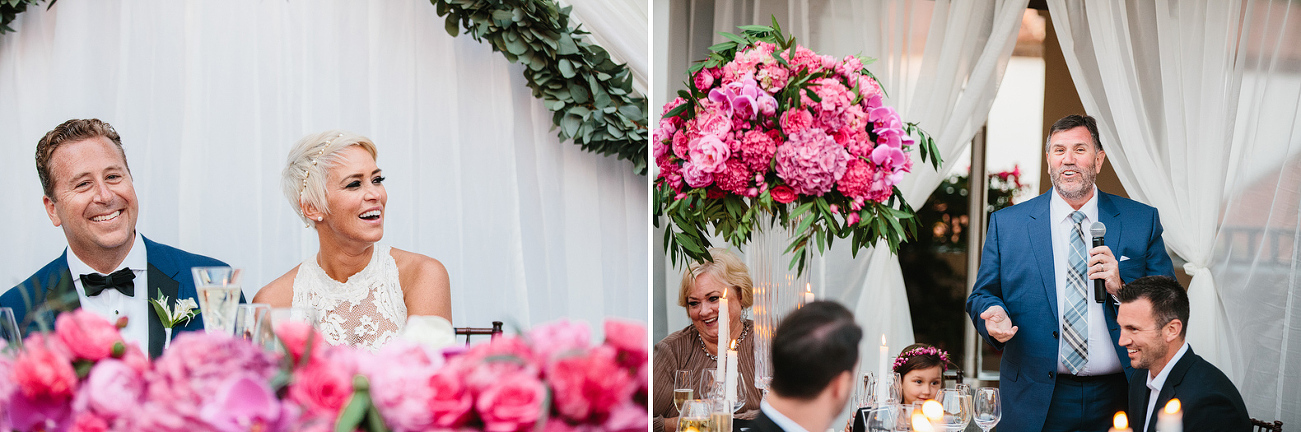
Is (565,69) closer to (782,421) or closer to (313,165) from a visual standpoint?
(313,165)

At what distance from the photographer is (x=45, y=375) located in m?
1.52

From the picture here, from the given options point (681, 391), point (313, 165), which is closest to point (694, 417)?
point (681, 391)

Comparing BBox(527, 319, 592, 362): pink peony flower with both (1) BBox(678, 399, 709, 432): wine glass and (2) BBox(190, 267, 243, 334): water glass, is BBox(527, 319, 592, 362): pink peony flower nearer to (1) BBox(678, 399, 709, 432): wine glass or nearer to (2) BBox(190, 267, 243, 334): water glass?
(1) BBox(678, 399, 709, 432): wine glass

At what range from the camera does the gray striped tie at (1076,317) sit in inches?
98.7

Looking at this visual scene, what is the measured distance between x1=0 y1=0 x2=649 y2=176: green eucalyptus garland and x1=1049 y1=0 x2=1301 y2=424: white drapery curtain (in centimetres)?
204

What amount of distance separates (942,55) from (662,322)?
5.11 feet

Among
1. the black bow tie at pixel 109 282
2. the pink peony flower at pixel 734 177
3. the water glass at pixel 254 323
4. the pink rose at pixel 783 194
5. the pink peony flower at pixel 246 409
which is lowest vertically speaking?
the pink peony flower at pixel 246 409

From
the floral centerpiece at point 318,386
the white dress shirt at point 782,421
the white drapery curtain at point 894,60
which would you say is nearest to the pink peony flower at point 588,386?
the floral centerpiece at point 318,386

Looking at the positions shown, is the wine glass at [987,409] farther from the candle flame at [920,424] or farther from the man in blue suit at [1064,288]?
the man in blue suit at [1064,288]

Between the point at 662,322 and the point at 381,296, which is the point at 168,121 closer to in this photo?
the point at 381,296

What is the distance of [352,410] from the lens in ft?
4.64

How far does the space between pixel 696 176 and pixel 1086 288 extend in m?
1.59

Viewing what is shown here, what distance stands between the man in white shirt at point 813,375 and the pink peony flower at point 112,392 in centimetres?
128

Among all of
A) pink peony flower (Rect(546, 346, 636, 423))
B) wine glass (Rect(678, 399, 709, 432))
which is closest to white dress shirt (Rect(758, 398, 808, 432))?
wine glass (Rect(678, 399, 709, 432))
